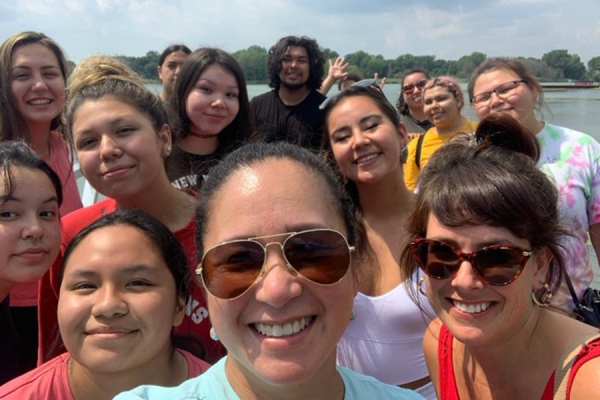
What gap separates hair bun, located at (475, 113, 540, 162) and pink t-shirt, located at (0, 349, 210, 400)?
1.97m

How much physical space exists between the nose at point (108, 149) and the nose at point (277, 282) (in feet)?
4.80

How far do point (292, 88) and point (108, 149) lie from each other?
3.01 metres

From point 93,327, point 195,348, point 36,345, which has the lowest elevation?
point 36,345

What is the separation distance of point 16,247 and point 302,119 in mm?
→ 3184

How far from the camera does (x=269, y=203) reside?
1.42 metres

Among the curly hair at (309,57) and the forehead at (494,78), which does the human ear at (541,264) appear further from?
the curly hair at (309,57)

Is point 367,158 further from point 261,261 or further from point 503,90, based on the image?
point 261,261

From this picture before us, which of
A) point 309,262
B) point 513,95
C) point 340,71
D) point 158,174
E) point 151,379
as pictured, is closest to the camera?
point 309,262

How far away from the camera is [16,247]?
236cm

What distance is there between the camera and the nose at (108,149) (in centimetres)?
252

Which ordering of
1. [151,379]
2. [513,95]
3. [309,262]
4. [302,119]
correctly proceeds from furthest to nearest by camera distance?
[302,119]
[513,95]
[151,379]
[309,262]

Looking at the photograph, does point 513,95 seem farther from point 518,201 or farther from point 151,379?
point 151,379

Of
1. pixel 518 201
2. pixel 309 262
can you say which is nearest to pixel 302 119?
pixel 518 201

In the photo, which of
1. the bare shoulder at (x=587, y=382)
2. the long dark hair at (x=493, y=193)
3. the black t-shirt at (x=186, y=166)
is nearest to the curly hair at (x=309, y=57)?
the black t-shirt at (x=186, y=166)
